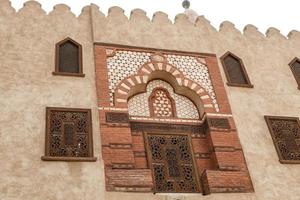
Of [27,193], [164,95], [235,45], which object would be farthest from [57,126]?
[235,45]

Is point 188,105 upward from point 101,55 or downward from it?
downward

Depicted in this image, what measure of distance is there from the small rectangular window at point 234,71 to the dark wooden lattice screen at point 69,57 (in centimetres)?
321

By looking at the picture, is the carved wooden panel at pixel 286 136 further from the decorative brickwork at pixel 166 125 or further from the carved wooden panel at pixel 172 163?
the carved wooden panel at pixel 172 163

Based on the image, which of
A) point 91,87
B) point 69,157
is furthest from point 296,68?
point 69,157

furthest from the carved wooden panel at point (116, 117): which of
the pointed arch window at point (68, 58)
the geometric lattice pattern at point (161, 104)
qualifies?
the pointed arch window at point (68, 58)

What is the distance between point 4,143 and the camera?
23.1 ft

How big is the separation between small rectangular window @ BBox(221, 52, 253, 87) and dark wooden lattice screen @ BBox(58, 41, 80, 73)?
3.21 metres

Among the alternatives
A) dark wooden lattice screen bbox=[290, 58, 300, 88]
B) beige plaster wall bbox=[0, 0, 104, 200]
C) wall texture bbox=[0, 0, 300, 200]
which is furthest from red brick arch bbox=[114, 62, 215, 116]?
dark wooden lattice screen bbox=[290, 58, 300, 88]

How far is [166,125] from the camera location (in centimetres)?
839

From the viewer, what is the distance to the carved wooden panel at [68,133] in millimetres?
7305

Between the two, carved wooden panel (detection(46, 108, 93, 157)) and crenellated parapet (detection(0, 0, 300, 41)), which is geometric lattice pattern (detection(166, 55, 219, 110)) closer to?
crenellated parapet (detection(0, 0, 300, 41))

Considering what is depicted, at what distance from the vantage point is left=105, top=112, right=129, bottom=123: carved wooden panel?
25.8 ft

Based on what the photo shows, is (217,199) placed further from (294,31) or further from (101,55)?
(294,31)

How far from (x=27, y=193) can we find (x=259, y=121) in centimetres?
469
